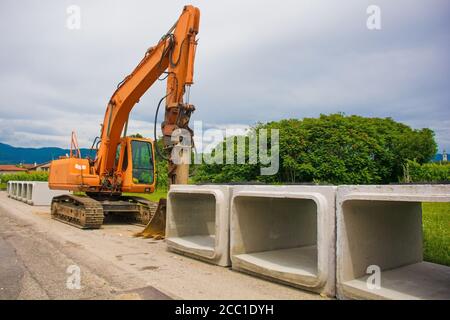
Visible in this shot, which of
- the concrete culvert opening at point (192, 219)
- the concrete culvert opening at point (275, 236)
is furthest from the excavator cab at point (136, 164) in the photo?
the concrete culvert opening at point (275, 236)

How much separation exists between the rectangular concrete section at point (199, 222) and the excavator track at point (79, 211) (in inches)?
152

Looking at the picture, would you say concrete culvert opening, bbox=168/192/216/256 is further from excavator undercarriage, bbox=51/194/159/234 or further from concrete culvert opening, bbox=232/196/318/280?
excavator undercarriage, bbox=51/194/159/234

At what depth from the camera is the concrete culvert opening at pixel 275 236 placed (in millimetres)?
5191

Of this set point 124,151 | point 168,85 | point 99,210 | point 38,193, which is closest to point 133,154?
point 124,151

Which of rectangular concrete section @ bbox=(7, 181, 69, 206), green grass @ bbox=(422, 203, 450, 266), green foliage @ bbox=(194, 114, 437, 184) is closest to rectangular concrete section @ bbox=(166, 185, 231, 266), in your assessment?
green grass @ bbox=(422, 203, 450, 266)

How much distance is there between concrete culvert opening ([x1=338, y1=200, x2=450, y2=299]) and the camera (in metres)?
3.97

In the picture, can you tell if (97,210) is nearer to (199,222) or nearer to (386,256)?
(199,222)

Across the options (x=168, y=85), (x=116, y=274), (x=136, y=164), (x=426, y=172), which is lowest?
(x=116, y=274)

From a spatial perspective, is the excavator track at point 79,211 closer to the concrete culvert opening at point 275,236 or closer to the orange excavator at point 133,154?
the orange excavator at point 133,154

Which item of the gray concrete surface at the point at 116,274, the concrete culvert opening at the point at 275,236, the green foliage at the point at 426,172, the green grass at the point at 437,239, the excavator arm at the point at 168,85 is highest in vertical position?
the excavator arm at the point at 168,85

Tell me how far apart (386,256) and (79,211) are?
873 centimetres

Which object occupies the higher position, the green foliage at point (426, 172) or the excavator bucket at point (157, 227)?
the green foliage at point (426, 172)

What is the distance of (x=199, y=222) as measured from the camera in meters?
7.73

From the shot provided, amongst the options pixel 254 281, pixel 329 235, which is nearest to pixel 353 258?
pixel 329 235
